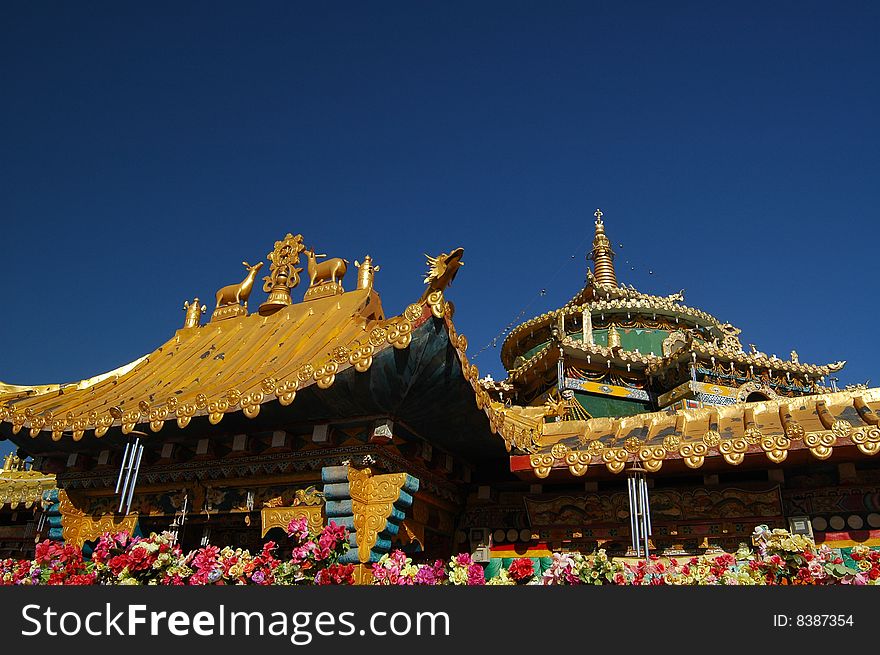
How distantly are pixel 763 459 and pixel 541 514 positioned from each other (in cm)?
261

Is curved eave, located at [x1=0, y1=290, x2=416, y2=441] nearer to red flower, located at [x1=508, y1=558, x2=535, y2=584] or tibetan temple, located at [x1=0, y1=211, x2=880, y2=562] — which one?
tibetan temple, located at [x1=0, y1=211, x2=880, y2=562]

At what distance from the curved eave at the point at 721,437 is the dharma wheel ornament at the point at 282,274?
508 cm

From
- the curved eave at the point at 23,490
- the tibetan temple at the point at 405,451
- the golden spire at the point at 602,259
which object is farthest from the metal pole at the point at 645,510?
the golden spire at the point at 602,259

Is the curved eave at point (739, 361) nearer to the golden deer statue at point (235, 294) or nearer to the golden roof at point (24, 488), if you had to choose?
the golden deer statue at point (235, 294)

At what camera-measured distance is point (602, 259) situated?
909 inches

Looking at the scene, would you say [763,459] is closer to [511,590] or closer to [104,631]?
[511,590]

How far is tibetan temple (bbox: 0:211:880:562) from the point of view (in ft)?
20.5

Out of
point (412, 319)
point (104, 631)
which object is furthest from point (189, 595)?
point (412, 319)

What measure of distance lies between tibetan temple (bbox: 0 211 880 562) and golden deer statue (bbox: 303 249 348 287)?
0.96ft

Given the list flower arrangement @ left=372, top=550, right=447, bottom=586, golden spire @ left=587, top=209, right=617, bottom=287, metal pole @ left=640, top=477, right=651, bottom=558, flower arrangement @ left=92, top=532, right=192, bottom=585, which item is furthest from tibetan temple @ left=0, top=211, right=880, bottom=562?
golden spire @ left=587, top=209, right=617, bottom=287

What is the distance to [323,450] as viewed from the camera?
698 centimetres

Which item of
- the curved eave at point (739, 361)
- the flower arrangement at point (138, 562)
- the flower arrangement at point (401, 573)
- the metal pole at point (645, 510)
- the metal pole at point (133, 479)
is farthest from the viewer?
the curved eave at point (739, 361)

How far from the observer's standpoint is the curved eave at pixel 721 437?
5992 millimetres

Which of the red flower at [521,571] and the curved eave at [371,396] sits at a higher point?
the curved eave at [371,396]
